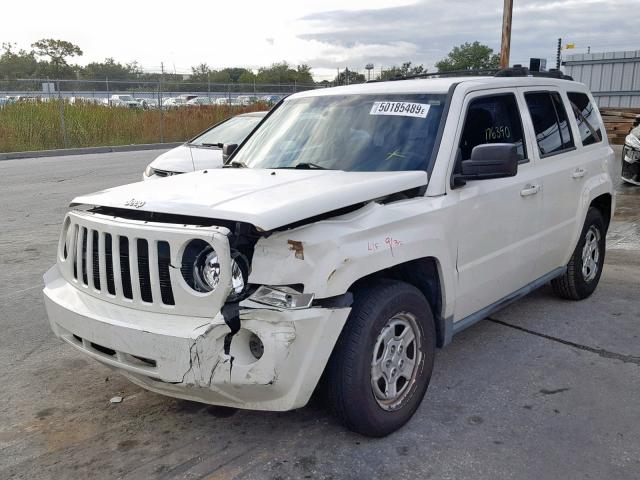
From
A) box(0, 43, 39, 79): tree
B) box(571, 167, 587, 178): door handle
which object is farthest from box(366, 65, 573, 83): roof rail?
Result: box(0, 43, 39, 79): tree

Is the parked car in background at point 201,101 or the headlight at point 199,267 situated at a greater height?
the parked car in background at point 201,101

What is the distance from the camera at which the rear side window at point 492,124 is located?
4074mm

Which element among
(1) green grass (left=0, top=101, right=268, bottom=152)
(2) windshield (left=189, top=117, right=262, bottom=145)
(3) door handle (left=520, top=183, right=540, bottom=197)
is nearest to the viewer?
(3) door handle (left=520, top=183, right=540, bottom=197)

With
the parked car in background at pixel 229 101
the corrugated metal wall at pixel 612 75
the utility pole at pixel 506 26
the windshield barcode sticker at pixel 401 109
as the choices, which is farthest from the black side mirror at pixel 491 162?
the parked car in background at pixel 229 101

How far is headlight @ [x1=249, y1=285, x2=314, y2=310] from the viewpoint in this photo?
2820 millimetres

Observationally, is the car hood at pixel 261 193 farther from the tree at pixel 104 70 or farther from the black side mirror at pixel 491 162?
the tree at pixel 104 70

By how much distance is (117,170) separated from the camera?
15.3 metres

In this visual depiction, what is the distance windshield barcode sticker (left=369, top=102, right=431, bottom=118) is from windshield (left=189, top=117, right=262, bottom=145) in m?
5.65

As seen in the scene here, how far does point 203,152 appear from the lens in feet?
30.1

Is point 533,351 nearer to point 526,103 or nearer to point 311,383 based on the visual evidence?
point 526,103

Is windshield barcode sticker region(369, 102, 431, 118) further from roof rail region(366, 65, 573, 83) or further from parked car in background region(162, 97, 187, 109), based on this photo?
parked car in background region(162, 97, 187, 109)

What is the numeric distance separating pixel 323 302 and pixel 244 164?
1.87 meters

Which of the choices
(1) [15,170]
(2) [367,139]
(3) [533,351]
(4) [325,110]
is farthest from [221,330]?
(1) [15,170]

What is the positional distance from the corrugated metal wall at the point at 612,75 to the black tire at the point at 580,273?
62.0ft
